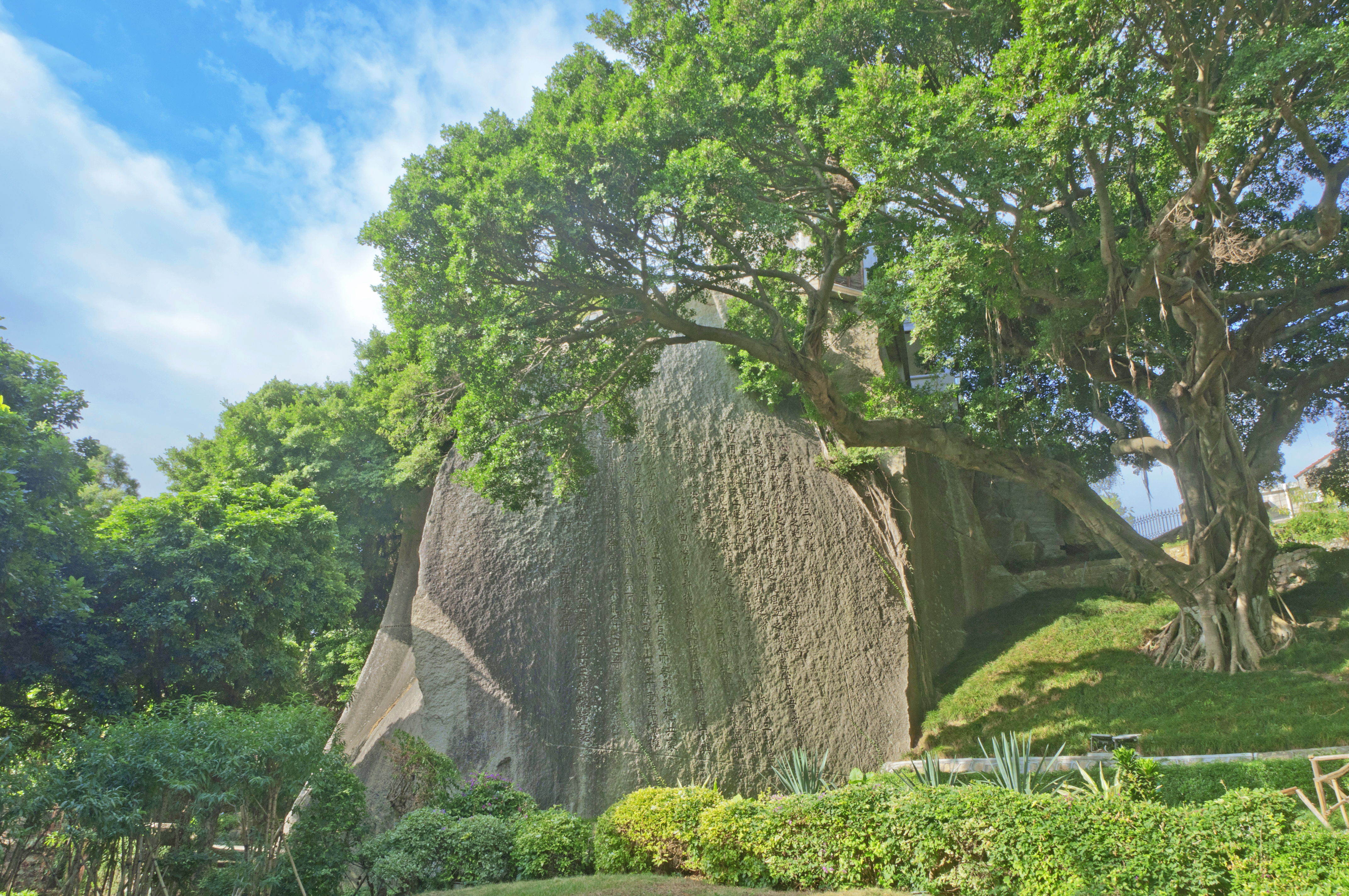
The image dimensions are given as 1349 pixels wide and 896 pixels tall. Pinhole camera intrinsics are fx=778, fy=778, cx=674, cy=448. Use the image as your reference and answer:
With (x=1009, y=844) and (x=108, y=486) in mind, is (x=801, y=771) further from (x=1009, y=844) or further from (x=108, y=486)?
(x=108, y=486)

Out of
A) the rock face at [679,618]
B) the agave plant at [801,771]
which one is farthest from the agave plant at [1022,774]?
the rock face at [679,618]

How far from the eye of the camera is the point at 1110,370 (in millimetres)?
14094

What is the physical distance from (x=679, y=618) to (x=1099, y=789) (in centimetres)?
786

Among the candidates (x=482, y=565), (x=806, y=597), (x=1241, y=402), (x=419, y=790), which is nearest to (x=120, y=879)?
(x=419, y=790)

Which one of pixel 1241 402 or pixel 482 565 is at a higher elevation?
pixel 1241 402

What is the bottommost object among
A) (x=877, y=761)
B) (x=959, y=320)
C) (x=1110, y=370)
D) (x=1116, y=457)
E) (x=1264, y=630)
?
(x=877, y=761)

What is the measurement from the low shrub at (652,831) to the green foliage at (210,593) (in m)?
6.90

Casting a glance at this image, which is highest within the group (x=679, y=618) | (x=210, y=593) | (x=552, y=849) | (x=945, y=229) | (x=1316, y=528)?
(x=945, y=229)

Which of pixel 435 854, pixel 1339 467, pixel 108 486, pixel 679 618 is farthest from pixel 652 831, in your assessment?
pixel 108 486

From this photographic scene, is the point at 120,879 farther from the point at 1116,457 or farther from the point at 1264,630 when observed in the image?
the point at 1116,457

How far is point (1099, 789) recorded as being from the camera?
798 cm

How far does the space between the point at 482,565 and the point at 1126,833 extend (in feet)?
37.3

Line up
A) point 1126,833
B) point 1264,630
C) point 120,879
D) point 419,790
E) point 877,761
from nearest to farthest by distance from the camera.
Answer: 1. point 1126,833
2. point 120,879
3. point 419,790
4. point 1264,630
5. point 877,761

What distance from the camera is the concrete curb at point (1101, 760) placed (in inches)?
359
